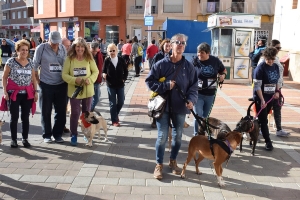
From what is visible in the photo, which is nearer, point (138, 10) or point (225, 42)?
point (225, 42)

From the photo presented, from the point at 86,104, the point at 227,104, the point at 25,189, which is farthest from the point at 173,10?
the point at 25,189

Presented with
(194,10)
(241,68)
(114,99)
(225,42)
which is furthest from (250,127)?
(194,10)

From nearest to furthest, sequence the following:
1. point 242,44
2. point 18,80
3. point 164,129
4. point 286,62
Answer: point 164,129
point 18,80
point 242,44
point 286,62

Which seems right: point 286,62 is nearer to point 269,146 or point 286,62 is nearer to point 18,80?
point 269,146

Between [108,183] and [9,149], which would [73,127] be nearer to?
[9,149]

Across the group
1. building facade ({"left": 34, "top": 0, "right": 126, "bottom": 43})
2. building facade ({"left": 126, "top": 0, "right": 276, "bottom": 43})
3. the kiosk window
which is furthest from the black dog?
building facade ({"left": 34, "top": 0, "right": 126, "bottom": 43})

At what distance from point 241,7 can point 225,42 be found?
22.5 m

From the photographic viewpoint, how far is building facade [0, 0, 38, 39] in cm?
5667

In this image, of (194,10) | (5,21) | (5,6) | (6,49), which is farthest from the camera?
(5,6)

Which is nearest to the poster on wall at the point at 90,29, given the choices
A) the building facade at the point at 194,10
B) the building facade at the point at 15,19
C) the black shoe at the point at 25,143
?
the building facade at the point at 194,10

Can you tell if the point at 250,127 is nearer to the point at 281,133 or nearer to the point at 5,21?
the point at 281,133

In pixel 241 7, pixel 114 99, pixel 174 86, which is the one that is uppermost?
pixel 241 7

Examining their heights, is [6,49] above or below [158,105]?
above

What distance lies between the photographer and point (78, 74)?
18.8 feet
